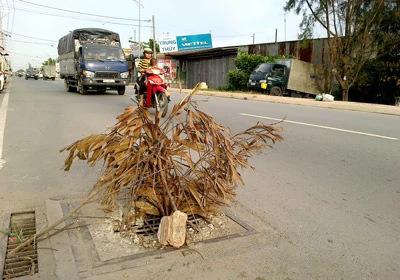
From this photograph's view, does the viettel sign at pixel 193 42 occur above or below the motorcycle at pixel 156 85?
above

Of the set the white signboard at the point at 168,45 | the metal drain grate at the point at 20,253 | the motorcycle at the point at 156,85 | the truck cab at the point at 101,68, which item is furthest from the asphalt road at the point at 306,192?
the white signboard at the point at 168,45

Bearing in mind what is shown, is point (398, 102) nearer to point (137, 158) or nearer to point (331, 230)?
point (331, 230)

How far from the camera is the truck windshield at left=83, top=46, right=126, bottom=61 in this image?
54.4 ft

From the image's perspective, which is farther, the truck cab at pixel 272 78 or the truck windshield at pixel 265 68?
the truck windshield at pixel 265 68

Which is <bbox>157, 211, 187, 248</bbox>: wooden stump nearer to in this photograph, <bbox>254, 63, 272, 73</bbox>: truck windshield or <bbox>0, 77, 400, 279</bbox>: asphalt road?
<bbox>0, 77, 400, 279</bbox>: asphalt road

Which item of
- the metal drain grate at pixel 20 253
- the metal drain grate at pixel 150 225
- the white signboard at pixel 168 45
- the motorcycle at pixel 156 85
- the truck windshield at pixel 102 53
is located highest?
the white signboard at pixel 168 45

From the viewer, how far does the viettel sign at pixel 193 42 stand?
141 ft

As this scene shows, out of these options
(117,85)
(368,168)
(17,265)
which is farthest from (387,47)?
(17,265)

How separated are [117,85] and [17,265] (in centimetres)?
1491

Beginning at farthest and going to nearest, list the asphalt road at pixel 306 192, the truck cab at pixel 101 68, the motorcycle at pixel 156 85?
the truck cab at pixel 101 68 < the motorcycle at pixel 156 85 < the asphalt road at pixel 306 192

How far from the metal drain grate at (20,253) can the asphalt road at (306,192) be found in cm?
28

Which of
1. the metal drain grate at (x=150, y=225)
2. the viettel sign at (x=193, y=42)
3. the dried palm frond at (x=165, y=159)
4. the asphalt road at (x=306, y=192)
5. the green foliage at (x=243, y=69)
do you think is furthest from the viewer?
the viettel sign at (x=193, y=42)

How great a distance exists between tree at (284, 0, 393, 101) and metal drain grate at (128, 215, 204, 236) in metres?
17.6

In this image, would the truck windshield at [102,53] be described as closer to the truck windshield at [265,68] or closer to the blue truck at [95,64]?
the blue truck at [95,64]
